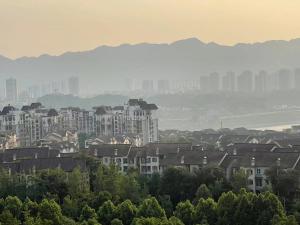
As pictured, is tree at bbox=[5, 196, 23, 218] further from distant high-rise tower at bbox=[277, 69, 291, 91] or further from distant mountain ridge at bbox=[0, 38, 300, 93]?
distant mountain ridge at bbox=[0, 38, 300, 93]

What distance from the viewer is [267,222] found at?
11.8 meters

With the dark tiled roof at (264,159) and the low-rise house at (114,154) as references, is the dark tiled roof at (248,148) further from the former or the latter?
the low-rise house at (114,154)

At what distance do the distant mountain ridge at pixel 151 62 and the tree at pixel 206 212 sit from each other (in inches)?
3718

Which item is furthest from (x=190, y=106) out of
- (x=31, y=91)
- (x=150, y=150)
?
(x=150, y=150)

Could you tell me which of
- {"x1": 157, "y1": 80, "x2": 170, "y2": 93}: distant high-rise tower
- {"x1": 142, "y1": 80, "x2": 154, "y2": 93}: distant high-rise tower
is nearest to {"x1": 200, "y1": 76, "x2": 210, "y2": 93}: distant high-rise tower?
{"x1": 157, "y1": 80, "x2": 170, "y2": 93}: distant high-rise tower

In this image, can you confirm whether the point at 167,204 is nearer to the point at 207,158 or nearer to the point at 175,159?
the point at 207,158

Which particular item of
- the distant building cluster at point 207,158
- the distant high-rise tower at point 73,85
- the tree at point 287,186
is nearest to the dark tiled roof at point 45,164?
the distant building cluster at point 207,158

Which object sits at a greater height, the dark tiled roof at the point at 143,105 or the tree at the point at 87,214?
the dark tiled roof at the point at 143,105

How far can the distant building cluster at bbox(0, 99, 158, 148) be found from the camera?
29.7 meters

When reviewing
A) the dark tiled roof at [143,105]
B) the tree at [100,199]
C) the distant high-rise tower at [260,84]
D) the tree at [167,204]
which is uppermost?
the distant high-rise tower at [260,84]

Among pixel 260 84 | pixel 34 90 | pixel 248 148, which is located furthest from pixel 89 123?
pixel 34 90

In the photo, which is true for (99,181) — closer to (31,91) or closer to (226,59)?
(31,91)

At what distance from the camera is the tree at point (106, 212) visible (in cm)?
1245

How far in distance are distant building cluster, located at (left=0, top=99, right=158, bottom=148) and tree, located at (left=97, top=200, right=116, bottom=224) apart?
48.8 feet
